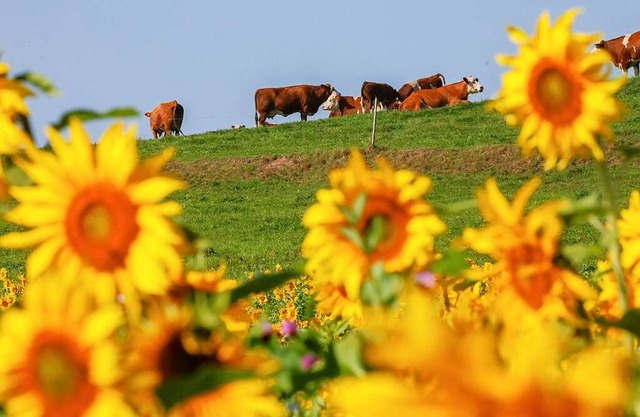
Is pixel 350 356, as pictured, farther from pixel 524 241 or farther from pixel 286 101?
pixel 286 101

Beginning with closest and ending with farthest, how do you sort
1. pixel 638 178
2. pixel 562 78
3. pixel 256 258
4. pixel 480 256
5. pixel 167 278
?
pixel 167 278, pixel 562 78, pixel 480 256, pixel 256 258, pixel 638 178

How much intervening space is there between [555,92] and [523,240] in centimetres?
43

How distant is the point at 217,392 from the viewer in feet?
2.79

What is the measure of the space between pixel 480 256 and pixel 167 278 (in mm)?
10840

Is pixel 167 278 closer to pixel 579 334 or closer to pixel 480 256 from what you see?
pixel 579 334

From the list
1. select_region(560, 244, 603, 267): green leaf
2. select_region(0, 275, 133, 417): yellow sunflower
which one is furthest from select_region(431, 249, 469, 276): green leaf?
select_region(0, 275, 133, 417): yellow sunflower

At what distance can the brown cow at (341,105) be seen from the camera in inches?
1371

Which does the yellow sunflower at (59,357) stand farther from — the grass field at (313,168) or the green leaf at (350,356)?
the grass field at (313,168)

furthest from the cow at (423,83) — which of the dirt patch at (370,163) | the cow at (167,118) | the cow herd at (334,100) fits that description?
the dirt patch at (370,163)

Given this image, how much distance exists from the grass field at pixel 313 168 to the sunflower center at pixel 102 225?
10.7 metres

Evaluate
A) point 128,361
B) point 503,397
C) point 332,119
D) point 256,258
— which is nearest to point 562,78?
point 128,361

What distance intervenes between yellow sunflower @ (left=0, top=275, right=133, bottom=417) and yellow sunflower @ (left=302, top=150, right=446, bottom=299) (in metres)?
0.41

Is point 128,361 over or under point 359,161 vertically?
under

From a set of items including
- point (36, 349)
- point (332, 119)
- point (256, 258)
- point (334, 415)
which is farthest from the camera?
point (332, 119)
